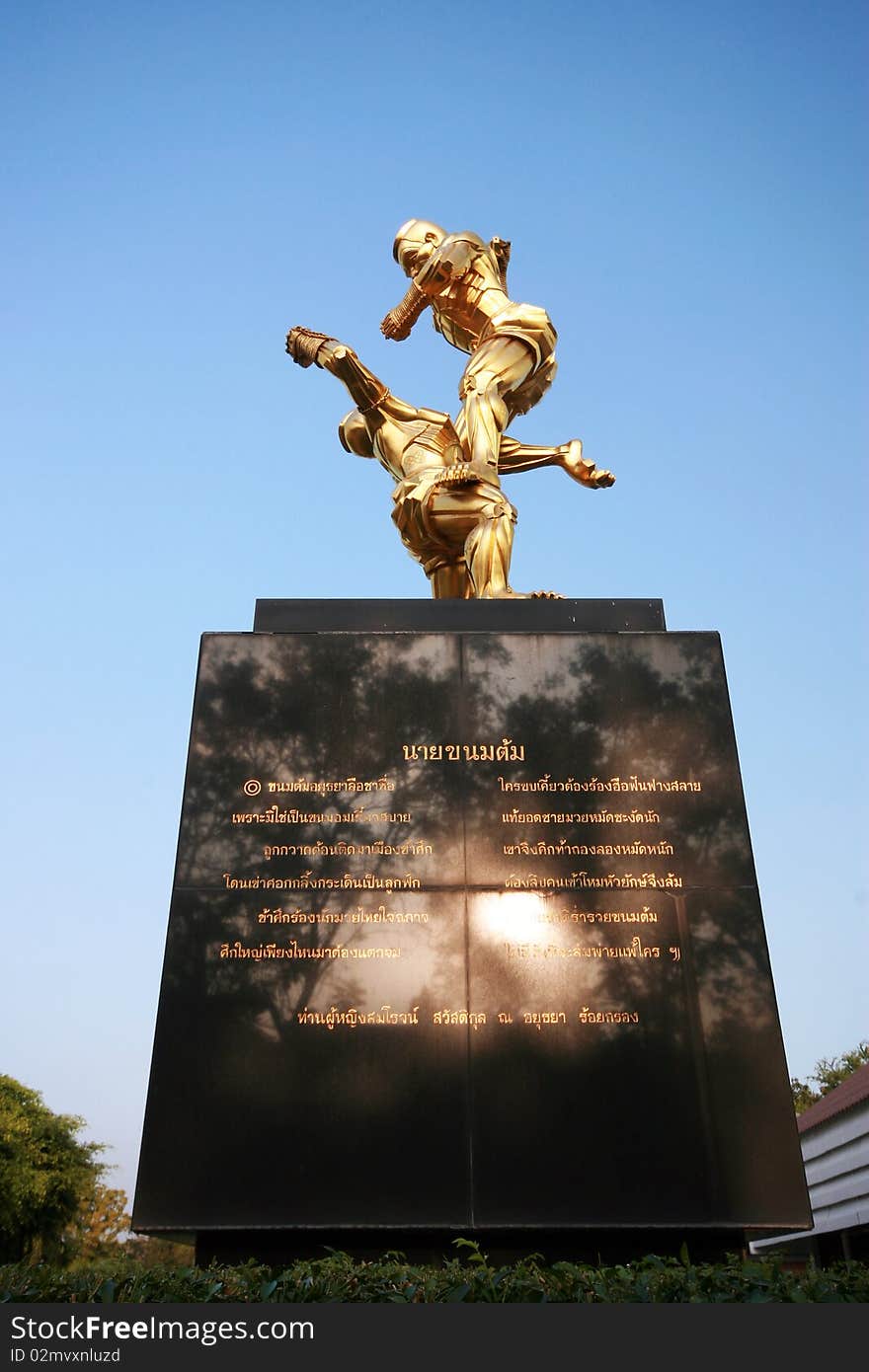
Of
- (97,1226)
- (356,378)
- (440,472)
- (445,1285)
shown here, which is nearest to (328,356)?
(356,378)

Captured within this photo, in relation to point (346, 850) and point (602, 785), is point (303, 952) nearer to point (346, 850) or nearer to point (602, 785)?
point (346, 850)

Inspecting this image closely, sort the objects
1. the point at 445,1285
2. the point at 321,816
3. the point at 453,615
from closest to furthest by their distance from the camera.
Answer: the point at 445,1285, the point at 321,816, the point at 453,615

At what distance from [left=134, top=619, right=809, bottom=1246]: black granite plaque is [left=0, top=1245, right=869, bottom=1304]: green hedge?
0.90 metres

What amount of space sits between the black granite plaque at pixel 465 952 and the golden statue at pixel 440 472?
1488mm

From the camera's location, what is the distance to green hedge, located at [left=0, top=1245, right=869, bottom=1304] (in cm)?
377

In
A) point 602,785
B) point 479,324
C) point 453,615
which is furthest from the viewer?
point 479,324

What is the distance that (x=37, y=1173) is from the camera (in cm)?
3594

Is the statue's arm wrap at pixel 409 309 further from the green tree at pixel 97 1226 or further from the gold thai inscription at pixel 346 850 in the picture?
the green tree at pixel 97 1226

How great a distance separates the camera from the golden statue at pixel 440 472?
816 cm

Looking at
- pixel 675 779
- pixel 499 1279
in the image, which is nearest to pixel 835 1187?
pixel 675 779

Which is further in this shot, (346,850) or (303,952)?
(346,850)

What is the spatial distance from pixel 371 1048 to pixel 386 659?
2.48 meters

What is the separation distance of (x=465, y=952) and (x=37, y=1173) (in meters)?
36.6

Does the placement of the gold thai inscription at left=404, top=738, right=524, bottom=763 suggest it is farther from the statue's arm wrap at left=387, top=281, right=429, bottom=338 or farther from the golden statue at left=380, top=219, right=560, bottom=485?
the statue's arm wrap at left=387, top=281, right=429, bottom=338
